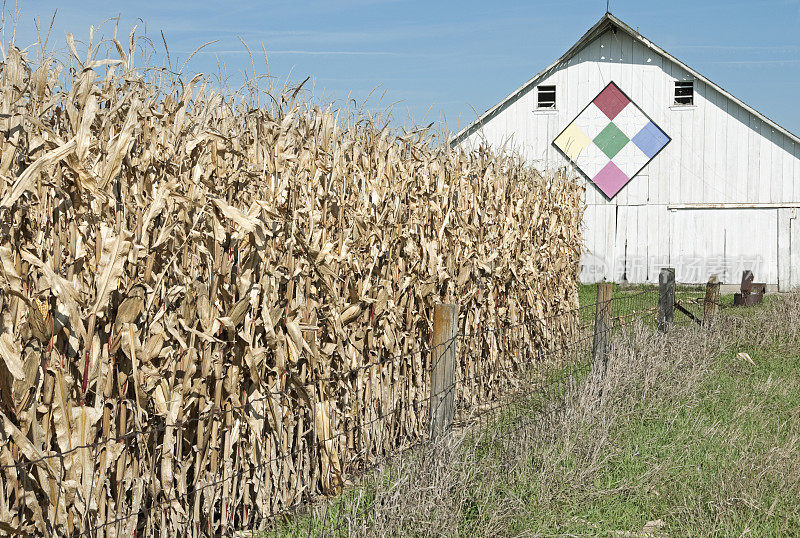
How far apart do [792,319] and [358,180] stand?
7850 millimetres

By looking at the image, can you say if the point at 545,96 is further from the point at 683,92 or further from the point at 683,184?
the point at 683,184

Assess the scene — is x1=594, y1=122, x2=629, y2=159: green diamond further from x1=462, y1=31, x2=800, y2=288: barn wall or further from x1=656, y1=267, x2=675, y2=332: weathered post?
x1=656, y1=267, x2=675, y2=332: weathered post

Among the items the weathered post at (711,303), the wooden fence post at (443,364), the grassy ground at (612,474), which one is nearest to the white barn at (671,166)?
the weathered post at (711,303)

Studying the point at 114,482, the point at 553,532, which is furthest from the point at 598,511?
the point at 114,482

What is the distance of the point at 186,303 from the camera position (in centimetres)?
387

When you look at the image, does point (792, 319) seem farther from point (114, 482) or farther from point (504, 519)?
point (114, 482)

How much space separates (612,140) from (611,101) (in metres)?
1.09

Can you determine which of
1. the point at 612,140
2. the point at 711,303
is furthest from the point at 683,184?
the point at 711,303

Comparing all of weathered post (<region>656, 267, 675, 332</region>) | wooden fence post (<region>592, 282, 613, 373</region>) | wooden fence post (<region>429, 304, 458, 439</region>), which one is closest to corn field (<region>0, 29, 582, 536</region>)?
wooden fence post (<region>429, 304, 458, 439</region>)

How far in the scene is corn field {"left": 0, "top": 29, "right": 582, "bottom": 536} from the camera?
11.0ft

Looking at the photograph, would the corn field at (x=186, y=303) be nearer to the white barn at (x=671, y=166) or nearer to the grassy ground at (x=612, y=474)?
the grassy ground at (x=612, y=474)

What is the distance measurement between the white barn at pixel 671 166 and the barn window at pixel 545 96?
29mm

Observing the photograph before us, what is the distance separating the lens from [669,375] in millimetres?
7219

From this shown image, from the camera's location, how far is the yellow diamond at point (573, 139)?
2169cm
